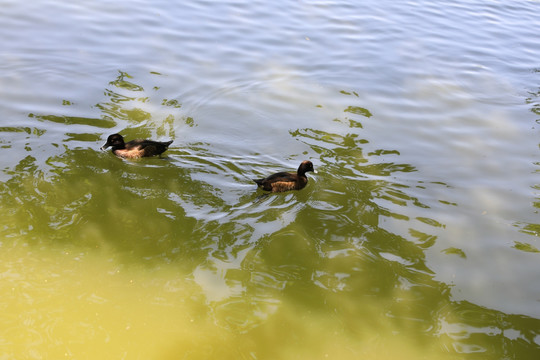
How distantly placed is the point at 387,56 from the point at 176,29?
17.9ft

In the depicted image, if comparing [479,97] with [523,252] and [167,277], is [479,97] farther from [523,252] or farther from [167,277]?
[167,277]

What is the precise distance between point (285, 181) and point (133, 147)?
2.44 m

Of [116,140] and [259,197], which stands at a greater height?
[116,140]

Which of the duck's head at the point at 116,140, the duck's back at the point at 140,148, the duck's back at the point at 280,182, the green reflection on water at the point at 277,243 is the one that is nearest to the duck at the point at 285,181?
the duck's back at the point at 280,182

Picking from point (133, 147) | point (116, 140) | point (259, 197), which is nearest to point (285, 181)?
point (259, 197)

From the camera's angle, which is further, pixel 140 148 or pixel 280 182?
pixel 140 148

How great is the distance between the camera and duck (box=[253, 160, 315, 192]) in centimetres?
700

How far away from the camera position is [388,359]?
4840mm

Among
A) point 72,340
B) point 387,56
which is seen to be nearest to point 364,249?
point 72,340

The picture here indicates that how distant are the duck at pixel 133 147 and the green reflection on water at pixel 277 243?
129 mm

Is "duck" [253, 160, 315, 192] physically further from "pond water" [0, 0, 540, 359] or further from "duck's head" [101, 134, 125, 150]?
"duck's head" [101, 134, 125, 150]

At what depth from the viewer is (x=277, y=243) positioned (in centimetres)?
618

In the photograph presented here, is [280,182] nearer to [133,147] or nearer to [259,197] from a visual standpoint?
[259,197]

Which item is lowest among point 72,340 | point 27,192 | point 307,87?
point 72,340
